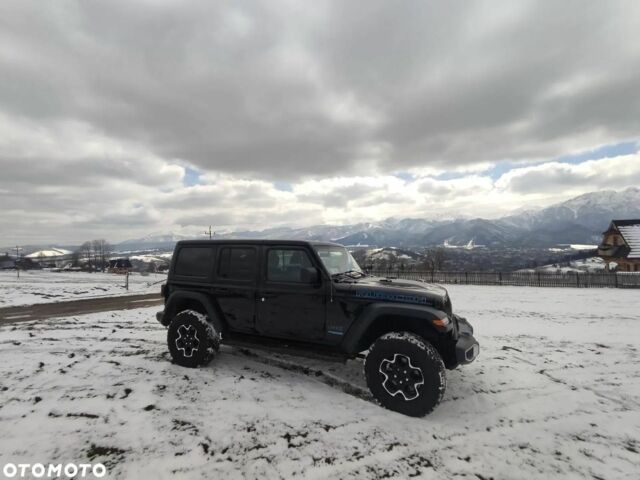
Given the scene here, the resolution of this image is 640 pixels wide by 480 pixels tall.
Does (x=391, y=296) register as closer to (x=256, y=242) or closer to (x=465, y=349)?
(x=465, y=349)

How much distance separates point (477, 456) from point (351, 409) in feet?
4.42

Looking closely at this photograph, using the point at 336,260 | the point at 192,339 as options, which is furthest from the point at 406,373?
the point at 192,339

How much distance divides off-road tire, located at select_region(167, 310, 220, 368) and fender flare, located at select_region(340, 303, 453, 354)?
2.14m

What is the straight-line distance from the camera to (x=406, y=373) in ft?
12.3

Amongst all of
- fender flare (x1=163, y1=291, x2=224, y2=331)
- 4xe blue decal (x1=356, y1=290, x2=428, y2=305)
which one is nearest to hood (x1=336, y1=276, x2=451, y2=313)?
4xe blue decal (x1=356, y1=290, x2=428, y2=305)

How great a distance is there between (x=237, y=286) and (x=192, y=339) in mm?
1132

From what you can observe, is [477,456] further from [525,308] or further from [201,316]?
[525,308]

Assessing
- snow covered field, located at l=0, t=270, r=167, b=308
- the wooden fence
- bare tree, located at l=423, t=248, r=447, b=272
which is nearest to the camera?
snow covered field, located at l=0, t=270, r=167, b=308

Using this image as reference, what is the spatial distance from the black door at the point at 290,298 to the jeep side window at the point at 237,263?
0.77 ft

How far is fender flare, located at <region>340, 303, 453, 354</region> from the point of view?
3.77 meters

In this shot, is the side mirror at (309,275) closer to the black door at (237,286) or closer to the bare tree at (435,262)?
the black door at (237,286)

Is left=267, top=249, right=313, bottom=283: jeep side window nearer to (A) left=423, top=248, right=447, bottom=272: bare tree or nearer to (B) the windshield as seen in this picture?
(B) the windshield

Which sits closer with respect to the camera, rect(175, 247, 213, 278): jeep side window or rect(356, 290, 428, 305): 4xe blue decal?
rect(356, 290, 428, 305): 4xe blue decal

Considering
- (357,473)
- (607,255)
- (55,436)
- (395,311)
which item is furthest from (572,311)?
(607,255)
